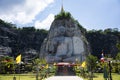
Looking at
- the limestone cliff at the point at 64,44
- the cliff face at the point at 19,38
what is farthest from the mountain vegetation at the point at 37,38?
the limestone cliff at the point at 64,44

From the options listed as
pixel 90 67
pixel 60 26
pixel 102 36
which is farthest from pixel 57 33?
pixel 90 67

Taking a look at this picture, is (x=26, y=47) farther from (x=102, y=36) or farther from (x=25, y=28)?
(x=102, y=36)

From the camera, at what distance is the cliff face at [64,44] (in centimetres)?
11788

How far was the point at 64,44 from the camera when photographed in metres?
122

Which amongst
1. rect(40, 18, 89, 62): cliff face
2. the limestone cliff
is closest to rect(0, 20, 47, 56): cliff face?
the limestone cliff

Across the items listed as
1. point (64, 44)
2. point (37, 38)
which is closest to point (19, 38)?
point (37, 38)

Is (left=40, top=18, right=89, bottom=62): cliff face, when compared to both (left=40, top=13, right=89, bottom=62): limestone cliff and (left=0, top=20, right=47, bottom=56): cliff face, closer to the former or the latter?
(left=40, top=13, right=89, bottom=62): limestone cliff

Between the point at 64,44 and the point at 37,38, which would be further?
the point at 37,38

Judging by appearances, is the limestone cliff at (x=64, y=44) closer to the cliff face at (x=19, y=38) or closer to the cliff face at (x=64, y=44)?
the cliff face at (x=64, y=44)

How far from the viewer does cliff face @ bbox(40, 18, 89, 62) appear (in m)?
118

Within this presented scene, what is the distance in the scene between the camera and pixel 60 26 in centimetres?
12669

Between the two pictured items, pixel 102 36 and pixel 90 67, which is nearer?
pixel 90 67

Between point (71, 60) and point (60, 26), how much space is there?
18.5 metres

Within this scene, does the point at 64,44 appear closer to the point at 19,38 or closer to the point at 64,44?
the point at 64,44
